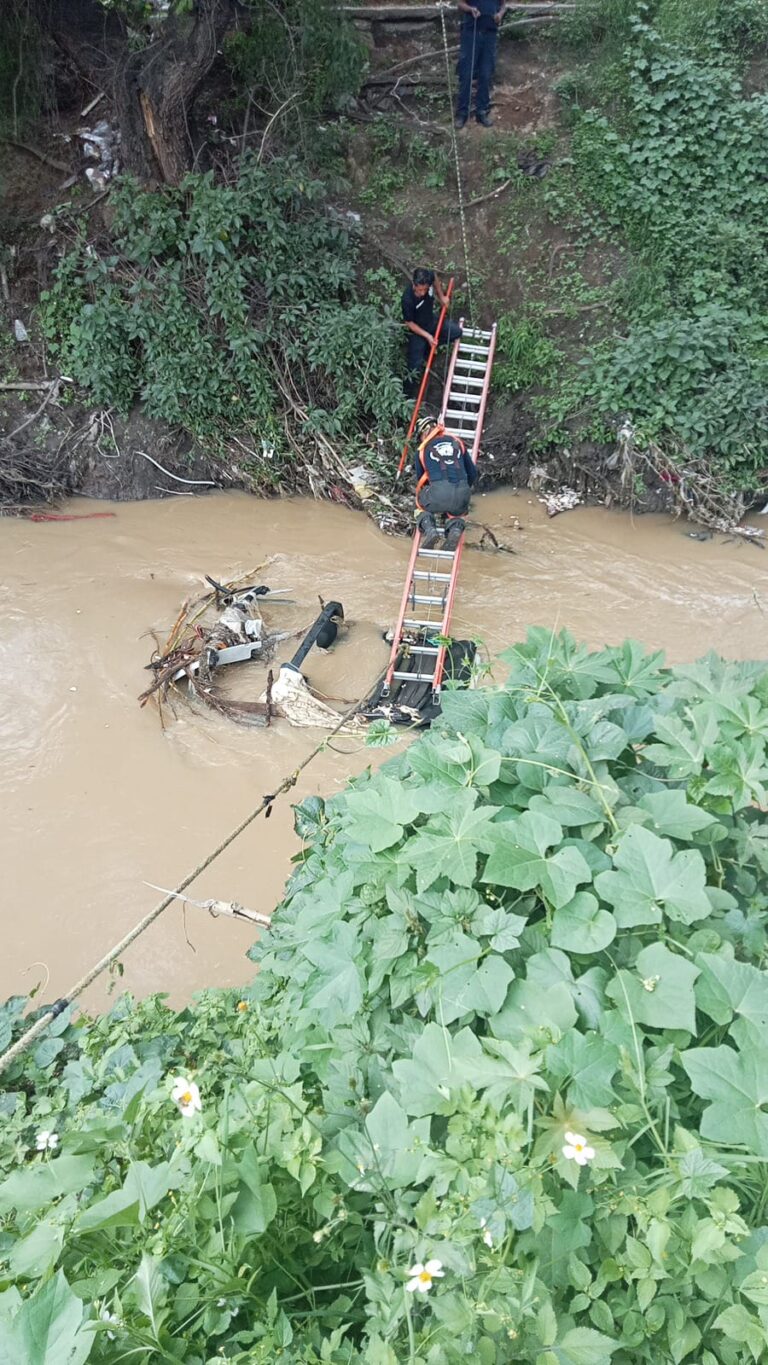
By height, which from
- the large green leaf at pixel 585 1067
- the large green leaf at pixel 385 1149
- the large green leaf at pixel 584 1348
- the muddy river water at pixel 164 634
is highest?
the large green leaf at pixel 585 1067

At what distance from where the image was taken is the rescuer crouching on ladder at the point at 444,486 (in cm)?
650

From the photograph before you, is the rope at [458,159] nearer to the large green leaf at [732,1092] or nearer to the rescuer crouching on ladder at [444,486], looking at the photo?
the rescuer crouching on ladder at [444,486]

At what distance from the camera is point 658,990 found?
1.41 metres

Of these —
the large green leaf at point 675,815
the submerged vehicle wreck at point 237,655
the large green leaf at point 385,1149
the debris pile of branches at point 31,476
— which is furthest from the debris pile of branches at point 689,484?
the large green leaf at point 385,1149

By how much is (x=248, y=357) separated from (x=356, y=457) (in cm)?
148

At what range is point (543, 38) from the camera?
9.76 metres

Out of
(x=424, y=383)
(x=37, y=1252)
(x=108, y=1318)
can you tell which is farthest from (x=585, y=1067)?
(x=424, y=383)

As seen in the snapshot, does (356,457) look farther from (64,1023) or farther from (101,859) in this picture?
(64,1023)

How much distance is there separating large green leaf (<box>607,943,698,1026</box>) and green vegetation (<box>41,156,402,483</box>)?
758cm

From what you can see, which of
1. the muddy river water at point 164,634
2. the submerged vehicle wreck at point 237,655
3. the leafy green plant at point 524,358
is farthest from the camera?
the leafy green plant at point 524,358

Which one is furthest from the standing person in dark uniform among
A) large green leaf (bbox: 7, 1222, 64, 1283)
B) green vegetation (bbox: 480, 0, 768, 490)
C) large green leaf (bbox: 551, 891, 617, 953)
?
large green leaf (bbox: 7, 1222, 64, 1283)

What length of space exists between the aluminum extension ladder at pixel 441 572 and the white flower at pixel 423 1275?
3618 millimetres

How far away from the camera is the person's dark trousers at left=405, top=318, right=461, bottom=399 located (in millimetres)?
8219

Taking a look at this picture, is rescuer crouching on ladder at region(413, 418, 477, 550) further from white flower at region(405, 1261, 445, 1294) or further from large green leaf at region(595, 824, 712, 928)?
white flower at region(405, 1261, 445, 1294)
